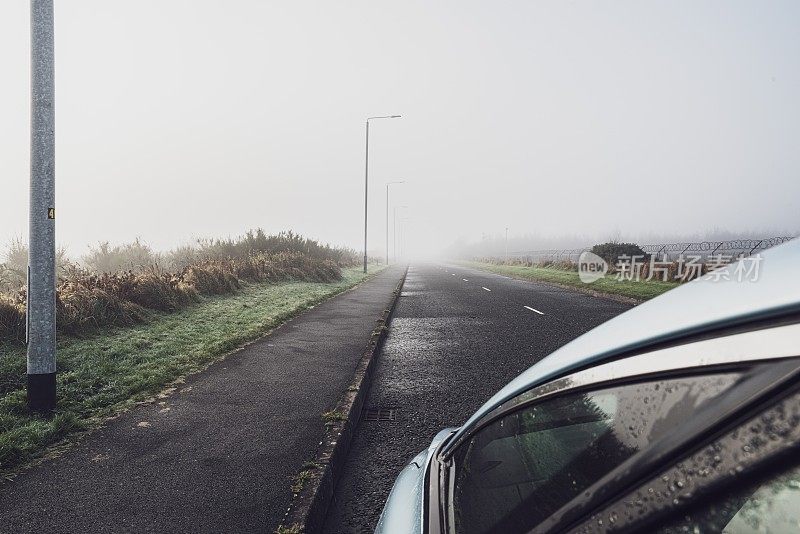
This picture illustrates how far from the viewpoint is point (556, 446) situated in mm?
1216

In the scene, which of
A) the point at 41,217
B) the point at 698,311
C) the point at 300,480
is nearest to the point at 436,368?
the point at 300,480

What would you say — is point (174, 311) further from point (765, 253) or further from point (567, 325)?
point (765, 253)

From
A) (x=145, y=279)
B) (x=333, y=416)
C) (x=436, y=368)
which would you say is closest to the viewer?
(x=333, y=416)

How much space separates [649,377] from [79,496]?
3.43 m

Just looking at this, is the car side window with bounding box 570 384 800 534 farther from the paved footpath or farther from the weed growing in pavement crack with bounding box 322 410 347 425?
the weed growing in pavement crack with bounding box 322 410 347 425

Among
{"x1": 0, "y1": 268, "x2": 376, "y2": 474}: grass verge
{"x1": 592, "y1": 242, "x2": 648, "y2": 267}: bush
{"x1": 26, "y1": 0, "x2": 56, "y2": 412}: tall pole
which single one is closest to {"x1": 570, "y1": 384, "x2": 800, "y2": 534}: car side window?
{"x1": 0, "y1": 268, "x2": 376, "y2": 474}: grass verge

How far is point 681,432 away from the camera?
0.71 m

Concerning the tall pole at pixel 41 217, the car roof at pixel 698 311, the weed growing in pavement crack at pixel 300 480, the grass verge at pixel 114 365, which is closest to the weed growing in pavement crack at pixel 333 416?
the weed growing in pavement crack at pixel 300 480

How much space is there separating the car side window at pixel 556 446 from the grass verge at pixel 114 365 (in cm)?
359

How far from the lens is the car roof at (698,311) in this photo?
0.70 m

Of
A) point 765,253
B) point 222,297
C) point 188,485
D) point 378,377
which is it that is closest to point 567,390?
point 765,253

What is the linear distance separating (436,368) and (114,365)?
3976mm

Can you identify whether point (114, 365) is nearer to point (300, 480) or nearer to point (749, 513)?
point (300, 480)

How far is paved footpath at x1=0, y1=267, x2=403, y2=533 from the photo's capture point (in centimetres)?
265
